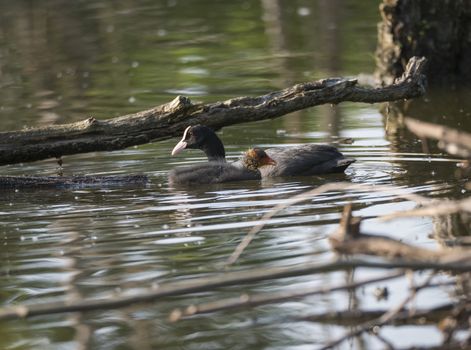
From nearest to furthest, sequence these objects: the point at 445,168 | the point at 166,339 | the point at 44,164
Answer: the point at 166,339, the point at 445,168, the point at 44,164

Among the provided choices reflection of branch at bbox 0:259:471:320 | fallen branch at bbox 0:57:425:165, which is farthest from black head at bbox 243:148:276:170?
reflection of branch at bbox 0:259:471:320

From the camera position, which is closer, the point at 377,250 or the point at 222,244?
the point at 377,250

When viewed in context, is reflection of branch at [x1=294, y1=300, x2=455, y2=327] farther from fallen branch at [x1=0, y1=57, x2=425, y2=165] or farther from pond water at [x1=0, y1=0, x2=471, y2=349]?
fallen branch at [x1=0, y1=57, x2=425, y2=165]

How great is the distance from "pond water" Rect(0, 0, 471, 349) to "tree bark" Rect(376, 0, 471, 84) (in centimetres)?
70

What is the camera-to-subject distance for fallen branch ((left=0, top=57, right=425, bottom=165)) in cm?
939

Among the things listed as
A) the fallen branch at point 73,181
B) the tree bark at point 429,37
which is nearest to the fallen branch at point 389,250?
the fallen branch at point 73,181

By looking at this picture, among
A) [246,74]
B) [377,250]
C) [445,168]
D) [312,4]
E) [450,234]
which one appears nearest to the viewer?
[377,250]

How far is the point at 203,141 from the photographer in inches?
388

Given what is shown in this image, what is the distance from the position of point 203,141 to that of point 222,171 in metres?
0.39

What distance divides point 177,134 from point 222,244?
8.56ft

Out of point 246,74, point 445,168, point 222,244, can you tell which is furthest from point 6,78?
Result: point 222,244

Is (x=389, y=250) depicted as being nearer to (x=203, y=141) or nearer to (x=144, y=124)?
(x=144, y=124)

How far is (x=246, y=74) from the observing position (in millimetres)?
16172

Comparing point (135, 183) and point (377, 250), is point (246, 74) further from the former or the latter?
point (377, 250)
